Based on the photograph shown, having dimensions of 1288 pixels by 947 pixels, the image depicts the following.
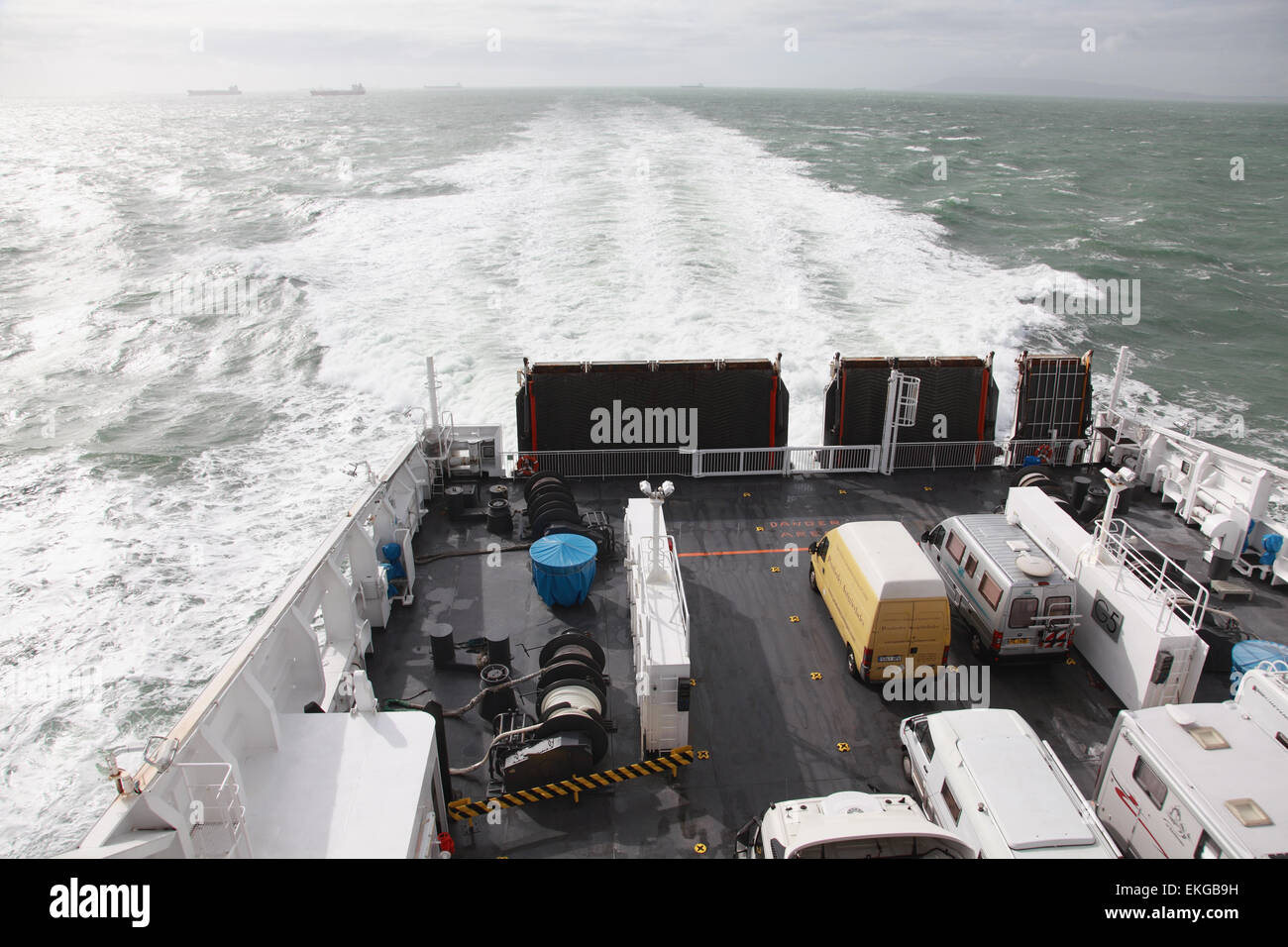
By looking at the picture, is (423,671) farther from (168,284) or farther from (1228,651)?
(168,284)

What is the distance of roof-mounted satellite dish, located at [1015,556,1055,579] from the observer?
11.4 m

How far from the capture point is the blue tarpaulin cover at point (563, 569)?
13.0 meters

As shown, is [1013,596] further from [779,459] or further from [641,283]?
[641,283]

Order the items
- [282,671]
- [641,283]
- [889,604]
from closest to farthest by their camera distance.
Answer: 1. [282,671]
2. [889,604]
3. [641,283]

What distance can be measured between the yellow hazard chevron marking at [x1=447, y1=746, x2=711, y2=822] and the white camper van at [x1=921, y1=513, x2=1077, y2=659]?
497cm

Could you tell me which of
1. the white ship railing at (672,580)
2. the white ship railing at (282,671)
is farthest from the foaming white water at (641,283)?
the white ship railing at (282,671)

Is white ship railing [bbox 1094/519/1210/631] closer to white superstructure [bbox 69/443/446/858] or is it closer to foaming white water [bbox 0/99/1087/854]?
white superstructure [bbox 69/443/446/858]

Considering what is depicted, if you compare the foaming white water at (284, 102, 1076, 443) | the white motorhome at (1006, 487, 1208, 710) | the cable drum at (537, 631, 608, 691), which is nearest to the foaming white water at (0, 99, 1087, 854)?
the foaming white water at (284, 102, 1076, 443)

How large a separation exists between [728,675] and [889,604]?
266 centimetres

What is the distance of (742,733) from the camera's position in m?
10.9

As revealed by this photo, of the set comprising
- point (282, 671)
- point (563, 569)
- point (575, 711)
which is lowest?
point (575, 711)

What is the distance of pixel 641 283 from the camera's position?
3856 centimetres

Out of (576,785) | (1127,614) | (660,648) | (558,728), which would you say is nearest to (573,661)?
(558,728)

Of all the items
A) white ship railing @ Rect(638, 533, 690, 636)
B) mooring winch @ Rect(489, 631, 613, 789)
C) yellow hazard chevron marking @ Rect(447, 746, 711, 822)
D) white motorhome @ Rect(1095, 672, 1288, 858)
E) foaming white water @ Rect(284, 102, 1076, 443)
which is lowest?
yellow hazard chevron marking @ Rect(447, 746, 711, 822)
